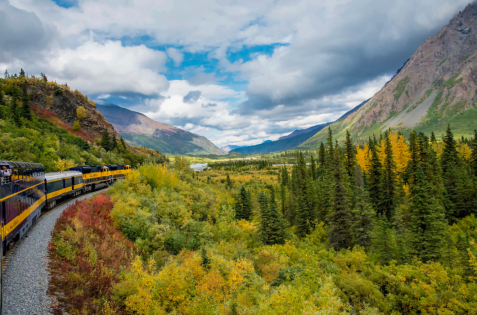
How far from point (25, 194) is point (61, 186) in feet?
40.5

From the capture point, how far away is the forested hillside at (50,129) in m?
46.1

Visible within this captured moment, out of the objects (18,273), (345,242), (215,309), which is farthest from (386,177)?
(18,273)

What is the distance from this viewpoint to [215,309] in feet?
43.9

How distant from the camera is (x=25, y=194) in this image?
17656 mm

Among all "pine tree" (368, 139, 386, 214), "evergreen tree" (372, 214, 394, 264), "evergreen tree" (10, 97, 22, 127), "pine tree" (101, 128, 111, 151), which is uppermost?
"evergreen tree" (10, 97, 22, 127)

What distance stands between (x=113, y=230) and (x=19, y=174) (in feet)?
24.9

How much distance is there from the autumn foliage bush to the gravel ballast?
1.18ft

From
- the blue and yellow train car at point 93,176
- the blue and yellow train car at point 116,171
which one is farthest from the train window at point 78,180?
the blue and yellow train car at point 116,171

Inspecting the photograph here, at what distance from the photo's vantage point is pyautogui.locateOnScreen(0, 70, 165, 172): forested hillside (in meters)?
46.1

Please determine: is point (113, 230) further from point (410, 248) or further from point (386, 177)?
point (386, 177)

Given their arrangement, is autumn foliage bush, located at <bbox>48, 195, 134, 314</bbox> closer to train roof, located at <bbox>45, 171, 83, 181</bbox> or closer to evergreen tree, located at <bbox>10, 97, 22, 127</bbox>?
train roof, located at <bbox>45, 171, 83, 181</bbox>

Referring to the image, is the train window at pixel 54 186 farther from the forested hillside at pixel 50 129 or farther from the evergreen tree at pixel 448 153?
the evergreen tree at pixel 448 153

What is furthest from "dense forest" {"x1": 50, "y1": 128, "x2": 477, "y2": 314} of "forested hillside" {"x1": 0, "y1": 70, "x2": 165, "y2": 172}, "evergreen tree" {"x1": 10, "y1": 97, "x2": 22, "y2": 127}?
"evergreen tree" {"x1": 10, "y1": 97, "x2": 22, "y2": 127}

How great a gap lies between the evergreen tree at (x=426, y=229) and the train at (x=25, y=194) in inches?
1665
